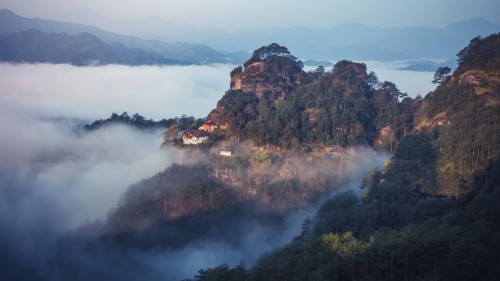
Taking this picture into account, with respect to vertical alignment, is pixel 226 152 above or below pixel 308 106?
below

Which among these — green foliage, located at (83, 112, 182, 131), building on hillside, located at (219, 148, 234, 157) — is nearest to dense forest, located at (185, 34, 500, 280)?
building on hillside, located at (219, 148, 234, 157)

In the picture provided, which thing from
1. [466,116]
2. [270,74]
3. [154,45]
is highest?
[154,45]

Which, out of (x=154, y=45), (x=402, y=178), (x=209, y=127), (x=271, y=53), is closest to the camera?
(x=402, y=178)

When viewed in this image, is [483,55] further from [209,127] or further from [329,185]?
[209,127]

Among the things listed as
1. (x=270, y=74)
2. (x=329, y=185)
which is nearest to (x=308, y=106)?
(x=270, y=74)

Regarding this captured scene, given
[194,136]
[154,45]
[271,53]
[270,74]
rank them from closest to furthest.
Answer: [194,136] → [270,74] → [271,53] → [154,45]

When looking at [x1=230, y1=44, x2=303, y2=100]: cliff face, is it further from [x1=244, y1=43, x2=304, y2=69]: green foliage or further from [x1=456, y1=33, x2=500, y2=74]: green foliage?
[x1=456, y1=33, x2=500, y2=74]: green foliage

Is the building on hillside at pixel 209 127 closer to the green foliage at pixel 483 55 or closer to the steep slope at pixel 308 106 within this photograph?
the steep slope at pixel 308 106
